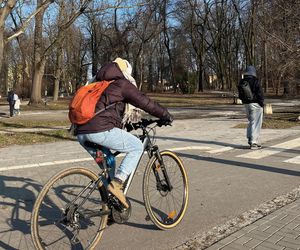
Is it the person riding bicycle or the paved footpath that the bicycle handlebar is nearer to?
the person riding bicycle

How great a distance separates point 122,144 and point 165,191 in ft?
3.25

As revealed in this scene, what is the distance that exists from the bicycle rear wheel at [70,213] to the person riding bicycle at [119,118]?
9.4 inches

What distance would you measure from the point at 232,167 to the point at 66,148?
15.6 feet

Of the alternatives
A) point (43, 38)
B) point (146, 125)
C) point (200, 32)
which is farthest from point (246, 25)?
point (146, 125)

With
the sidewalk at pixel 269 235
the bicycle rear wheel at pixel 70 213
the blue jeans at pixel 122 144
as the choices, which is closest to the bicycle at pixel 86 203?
the bicycle rear wheel at pixel 70 213

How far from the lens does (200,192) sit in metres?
6.98

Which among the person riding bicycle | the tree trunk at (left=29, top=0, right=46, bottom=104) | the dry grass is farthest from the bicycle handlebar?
the tree trunk at (left=29, top=0, right=46, bottom=104)

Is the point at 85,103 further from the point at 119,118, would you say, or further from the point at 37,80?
the point at 37,80

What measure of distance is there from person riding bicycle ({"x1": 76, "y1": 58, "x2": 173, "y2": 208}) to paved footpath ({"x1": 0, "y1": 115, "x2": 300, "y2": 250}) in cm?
80

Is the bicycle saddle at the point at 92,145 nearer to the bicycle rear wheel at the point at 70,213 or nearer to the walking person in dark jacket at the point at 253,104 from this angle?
the bicycle rear wheel at the point at 70,213

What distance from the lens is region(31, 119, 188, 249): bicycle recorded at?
13.8 feet

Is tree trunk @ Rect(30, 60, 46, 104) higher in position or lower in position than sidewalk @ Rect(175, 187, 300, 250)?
higher

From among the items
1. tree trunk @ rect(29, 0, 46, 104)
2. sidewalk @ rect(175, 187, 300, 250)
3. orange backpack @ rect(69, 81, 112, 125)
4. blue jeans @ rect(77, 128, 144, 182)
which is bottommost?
sidewalk @ rect(175, 187, 300, 250)

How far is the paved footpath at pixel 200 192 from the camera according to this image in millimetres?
4785
